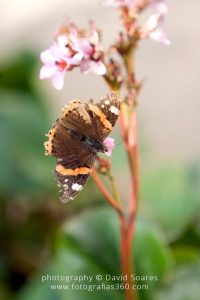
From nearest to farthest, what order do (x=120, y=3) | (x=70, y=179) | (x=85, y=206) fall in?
(x=70, y=179) → (x=120, y=3) → (x=85, y=206)

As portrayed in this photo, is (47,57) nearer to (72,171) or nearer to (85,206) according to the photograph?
(72,171)

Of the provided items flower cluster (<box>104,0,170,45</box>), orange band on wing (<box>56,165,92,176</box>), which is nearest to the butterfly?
orange band on wing (<box>56,165,92,176</box>)

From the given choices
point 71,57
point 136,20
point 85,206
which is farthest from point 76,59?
point 85,206

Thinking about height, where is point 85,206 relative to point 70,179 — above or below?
below

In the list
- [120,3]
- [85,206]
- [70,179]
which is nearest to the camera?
[70,179]

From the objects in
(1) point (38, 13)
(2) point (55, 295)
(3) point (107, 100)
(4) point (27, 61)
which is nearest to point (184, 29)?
(1) point (38, 13)

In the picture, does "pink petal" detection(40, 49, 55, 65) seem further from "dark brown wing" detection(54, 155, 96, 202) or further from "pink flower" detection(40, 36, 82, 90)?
"dark brown wing" detection(54, 155, 96, 202)

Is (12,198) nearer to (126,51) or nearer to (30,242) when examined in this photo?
(30,242)

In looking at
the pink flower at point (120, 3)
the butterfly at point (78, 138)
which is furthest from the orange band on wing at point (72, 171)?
the pink flower at point (120, 3)
